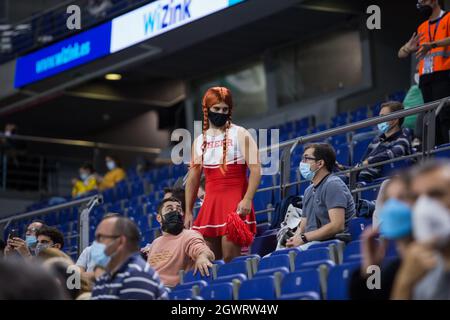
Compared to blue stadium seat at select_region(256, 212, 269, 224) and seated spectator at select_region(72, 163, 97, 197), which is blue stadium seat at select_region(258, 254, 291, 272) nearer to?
blue stadium seat at select_region(256, 212, 269, 224)

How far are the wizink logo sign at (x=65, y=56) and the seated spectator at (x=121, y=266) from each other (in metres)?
10.9

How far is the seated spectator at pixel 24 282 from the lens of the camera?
3514 mm

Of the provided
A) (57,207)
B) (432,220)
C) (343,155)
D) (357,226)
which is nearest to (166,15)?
(57,207)

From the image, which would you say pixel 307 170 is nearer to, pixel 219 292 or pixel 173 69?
pixel 219 292

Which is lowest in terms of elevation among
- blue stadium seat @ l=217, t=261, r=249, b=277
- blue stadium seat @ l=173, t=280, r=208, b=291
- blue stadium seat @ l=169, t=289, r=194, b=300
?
blue stadium seat @ l=169, t=289, r=194, b=300

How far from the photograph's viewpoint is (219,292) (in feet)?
18.2

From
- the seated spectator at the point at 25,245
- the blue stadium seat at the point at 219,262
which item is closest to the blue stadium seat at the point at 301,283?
the blue stadium seat at the point at 219,262

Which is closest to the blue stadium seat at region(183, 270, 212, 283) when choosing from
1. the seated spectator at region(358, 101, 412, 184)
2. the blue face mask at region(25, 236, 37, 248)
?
the seated spectator at region(358, 101, 412, 184)

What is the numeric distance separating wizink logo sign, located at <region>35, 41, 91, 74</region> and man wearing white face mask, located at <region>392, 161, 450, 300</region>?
1270cm

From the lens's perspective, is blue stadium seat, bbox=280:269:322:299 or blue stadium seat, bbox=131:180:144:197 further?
blue stadium seat, bbox=131:180:144:197

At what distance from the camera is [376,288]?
14.0 feet

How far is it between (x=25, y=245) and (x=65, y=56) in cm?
917

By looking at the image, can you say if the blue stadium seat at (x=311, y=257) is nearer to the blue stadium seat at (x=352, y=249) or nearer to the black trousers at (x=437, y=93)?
the blue stadium seat at (x=352, y=249)

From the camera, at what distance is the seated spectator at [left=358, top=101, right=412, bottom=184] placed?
24.7ft
